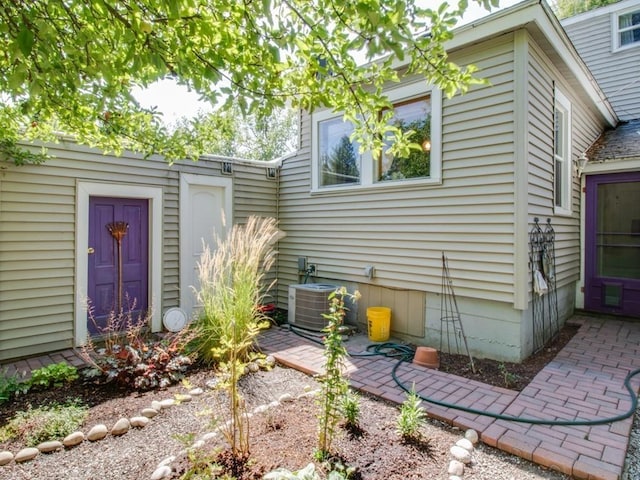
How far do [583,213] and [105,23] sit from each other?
6589 millimetres

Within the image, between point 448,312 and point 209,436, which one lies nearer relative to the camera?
point 209,436

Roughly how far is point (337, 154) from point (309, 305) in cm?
235

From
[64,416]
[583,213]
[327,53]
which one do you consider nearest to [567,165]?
[583,213]

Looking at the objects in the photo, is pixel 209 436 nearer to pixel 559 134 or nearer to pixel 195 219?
pixel 195 219

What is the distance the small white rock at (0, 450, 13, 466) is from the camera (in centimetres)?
238

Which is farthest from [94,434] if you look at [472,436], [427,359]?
[427,359]

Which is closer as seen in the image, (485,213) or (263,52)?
(263,52)

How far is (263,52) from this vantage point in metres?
2.38

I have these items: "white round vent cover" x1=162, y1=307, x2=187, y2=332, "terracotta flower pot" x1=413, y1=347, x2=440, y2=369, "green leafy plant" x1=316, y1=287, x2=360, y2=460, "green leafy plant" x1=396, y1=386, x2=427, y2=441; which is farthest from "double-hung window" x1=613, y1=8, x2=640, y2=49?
"white round vent cover" x1=162, y1=307, x2=187, y2=332

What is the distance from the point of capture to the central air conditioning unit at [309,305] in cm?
526

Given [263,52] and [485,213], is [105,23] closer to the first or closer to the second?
[263,52]

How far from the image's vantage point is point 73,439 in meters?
2.60

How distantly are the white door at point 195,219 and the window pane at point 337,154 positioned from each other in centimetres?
161

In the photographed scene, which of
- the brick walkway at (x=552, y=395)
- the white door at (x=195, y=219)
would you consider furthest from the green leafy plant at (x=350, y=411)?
the white door at (x=195, y=219)
